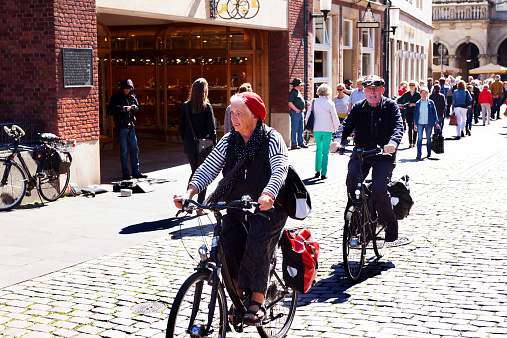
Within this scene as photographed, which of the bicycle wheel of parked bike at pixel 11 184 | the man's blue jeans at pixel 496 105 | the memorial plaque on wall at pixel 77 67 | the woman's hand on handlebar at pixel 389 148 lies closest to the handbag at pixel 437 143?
the memorial plaque on wall at pixel 77 67

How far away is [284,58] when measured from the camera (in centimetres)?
2164

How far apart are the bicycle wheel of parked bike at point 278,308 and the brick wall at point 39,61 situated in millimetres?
8050

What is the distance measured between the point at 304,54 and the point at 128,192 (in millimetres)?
11142

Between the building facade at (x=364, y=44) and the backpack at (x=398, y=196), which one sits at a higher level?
the building facade at (x=364, y=44)

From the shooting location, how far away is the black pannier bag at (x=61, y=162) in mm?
12094

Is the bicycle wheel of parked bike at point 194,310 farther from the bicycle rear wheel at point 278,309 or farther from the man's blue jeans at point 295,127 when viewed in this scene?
the man's blue jeans at point 295,127

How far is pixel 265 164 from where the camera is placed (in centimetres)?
525

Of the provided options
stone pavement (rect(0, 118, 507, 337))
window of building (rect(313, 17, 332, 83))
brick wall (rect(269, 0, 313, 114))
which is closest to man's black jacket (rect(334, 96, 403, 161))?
stone pavement (rect(0, 118, 507, 337))

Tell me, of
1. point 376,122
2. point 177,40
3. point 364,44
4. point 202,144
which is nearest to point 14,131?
point 202,144

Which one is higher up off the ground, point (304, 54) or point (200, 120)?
point (304, 54)

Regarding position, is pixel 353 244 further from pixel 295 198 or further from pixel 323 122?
pixel 323 122

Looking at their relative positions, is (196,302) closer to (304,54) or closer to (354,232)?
(354,232)

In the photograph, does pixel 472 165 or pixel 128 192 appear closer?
pixel 128 192

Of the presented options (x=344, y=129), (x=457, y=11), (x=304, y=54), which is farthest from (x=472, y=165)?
(x=457, y=11)
